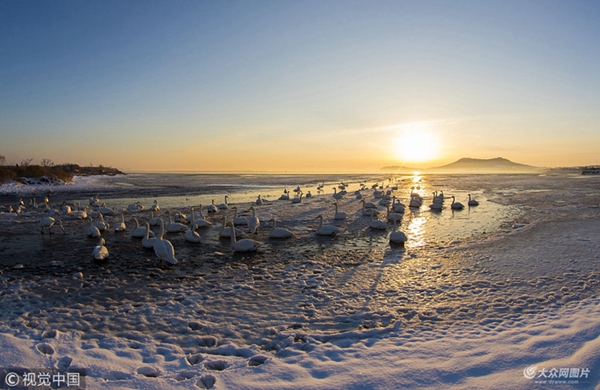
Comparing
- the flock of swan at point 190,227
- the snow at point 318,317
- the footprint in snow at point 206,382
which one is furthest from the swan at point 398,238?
the footprint in snow at point 206,382

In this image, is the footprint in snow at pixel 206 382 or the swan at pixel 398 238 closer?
the footprint in snow at pixel 206 382

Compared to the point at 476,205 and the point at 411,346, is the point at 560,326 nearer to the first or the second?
the point at 411,346

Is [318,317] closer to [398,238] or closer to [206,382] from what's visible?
[206,382]

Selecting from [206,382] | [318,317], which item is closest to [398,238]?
[318,317]

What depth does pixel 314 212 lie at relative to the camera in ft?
65.8

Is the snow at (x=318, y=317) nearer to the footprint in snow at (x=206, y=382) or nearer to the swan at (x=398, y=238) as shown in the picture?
the footprint in snow at (x=206, y=382)

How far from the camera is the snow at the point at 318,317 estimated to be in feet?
13.8

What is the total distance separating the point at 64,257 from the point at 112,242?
2062 millimetres

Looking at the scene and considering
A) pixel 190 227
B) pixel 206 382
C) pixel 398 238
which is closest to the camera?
pixel 206 382

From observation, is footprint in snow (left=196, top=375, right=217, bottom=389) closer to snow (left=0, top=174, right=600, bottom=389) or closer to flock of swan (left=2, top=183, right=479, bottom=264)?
snow (left=0, top=174, right=600, bottom=389)

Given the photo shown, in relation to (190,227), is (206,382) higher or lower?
lower

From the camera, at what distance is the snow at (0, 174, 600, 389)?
421 cm

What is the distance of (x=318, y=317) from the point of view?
20.2ft

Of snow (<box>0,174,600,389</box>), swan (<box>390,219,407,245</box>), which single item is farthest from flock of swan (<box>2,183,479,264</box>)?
snow (<box>0,174,600,389</box>)
